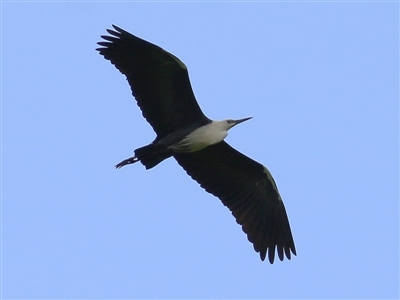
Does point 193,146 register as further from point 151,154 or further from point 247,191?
point 247,191

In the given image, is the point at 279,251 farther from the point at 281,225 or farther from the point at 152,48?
the point at 152,48

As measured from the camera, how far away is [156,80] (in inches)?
591

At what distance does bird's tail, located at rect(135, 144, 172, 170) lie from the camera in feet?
49.2

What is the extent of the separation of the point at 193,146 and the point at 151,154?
2.42 feet

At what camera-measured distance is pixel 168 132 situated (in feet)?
50.3

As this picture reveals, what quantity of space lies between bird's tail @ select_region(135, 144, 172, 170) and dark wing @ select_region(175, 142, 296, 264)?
801 mm

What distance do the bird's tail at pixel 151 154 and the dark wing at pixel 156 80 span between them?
328mm

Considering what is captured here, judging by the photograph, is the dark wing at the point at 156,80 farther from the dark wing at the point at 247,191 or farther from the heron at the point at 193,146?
the dark wing at the point at 247,191

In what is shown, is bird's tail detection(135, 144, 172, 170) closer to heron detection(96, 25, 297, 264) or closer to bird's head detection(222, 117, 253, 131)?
heron detection(96, 25, 297, 264)

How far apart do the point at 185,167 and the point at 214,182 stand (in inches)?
23.1

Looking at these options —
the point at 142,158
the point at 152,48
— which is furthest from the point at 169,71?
the point at 142,158

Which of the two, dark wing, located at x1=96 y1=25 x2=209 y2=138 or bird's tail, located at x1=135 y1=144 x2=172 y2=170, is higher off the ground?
dark wing, located at x1=96 y1=25 x2=209 y2=138

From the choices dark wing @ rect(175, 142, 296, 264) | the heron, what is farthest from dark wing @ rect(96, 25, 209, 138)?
dark wing @ rect(175, 142, 296, 264)

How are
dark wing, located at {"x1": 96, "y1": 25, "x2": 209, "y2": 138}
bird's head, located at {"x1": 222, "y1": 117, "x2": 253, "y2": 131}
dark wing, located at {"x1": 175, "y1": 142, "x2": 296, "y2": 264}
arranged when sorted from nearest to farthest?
dark wing, located at {"x1": 96, "y1": 25, "x2": 209, "y2": 138}
bird's head, located at {"x1": 222, "y1": 117, "x2": 253, "y2": 131}
dark wing, located at {"x1": 175, "y1": 142, "x2": 296, "y2": 264}
